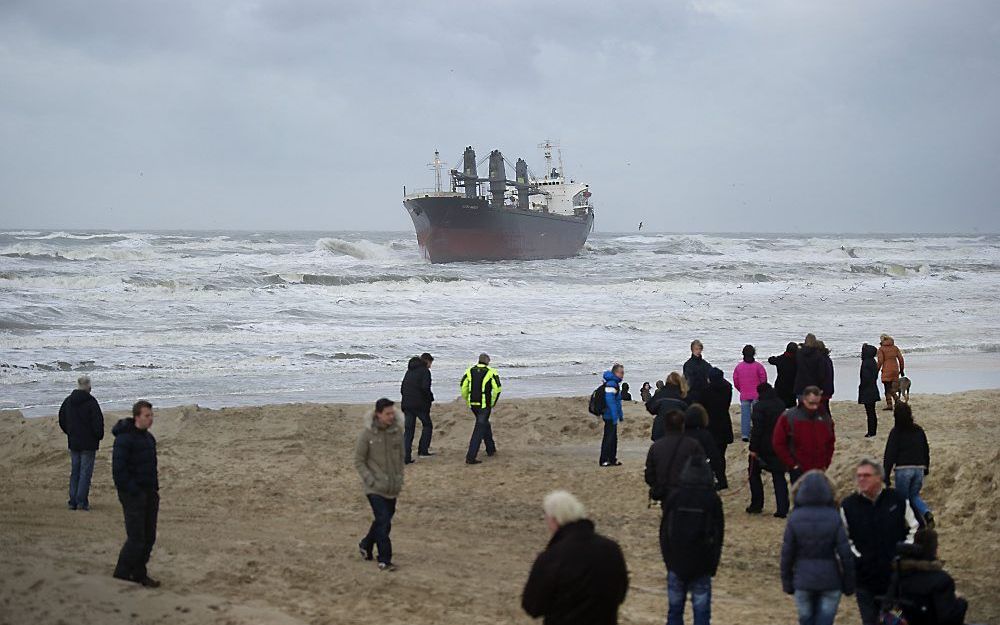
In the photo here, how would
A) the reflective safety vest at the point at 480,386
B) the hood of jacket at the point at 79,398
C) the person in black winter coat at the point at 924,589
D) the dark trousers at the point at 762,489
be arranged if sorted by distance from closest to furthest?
1. the person in black winter coat at the point at 924,589
2. the dark trousers at the point at 762,489
3. the hood of jacket at the point at 79,398
4. the reflective safety vest at the point at 480,386

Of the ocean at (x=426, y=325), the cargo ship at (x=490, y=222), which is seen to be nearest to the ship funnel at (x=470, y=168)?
the cargo ship at (x=490, y=222)

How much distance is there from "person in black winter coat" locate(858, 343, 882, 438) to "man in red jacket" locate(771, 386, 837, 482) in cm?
477

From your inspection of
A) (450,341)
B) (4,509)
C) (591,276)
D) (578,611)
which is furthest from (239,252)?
(578,611)

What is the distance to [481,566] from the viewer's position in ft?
23.8

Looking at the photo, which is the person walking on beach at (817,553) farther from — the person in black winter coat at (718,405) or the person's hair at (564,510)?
the person in black winter coat at (718,405)

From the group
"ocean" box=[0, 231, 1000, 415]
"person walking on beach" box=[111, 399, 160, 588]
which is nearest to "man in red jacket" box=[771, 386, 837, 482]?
"person walking on beach" box=[111, 399, 160, 588]

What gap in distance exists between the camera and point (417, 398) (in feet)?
37.0

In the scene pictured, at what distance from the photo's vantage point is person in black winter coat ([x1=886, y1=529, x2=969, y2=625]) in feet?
14.8

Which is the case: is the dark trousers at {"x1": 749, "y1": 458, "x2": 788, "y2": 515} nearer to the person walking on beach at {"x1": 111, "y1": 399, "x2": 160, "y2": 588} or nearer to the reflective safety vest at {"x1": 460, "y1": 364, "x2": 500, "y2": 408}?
the reflective safety vest at {"x1": 460, "y1": 364, "x2": 500, "y2": 408}

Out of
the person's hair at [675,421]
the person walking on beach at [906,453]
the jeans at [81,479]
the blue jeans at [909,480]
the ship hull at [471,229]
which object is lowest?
the jeans at [81,479]

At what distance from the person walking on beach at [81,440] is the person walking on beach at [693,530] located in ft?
18.3

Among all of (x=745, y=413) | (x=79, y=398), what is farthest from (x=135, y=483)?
(x=745, y=413)

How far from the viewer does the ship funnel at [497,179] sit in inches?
2573

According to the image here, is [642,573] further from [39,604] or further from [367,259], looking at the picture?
[367,259]
